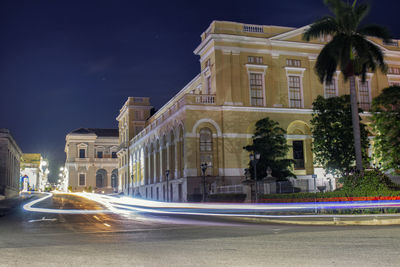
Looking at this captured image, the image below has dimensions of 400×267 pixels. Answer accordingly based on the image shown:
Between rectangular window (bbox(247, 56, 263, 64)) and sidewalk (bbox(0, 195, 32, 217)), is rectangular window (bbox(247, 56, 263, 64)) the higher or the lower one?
the higher one

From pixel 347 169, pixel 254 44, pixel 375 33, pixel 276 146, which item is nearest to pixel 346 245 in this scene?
pixel 375 33

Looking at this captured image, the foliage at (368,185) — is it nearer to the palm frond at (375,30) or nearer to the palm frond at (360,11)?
the palm frond at (375,30)

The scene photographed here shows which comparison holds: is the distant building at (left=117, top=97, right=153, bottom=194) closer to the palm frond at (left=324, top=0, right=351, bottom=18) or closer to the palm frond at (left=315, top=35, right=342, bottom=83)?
the palm frond at (left=315, top=35, right=342, bottom=83)

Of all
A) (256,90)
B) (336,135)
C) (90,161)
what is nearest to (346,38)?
(336,135)

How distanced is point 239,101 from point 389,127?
17.2 meters

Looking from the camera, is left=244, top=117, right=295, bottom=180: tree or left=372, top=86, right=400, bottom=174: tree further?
left=244, top=117, right=295, bottom=180: tree

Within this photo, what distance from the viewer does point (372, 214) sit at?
71.5 ft

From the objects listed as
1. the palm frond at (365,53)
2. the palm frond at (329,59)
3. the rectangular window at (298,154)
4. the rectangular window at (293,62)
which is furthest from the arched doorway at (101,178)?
the palm frond at (365,53)

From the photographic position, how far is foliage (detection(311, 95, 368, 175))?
4012 cm

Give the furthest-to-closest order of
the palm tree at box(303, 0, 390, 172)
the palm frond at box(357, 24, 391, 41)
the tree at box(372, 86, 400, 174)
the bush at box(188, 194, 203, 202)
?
the bush at box(188, 194, 203, 202) → the tree at box(372, 86, 400, 174) → the palm frond at box(357, 24, 391, 41) → the palm tree at box(303, 0, 390, 172)

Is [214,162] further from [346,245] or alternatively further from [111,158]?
[111,158]

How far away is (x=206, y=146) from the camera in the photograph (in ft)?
162

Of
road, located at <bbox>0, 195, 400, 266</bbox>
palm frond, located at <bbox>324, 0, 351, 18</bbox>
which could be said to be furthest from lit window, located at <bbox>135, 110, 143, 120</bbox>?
road, located at <bbox>0, 195, 400, 266</bbox>

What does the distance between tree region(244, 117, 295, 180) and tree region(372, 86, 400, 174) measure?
340 inches
